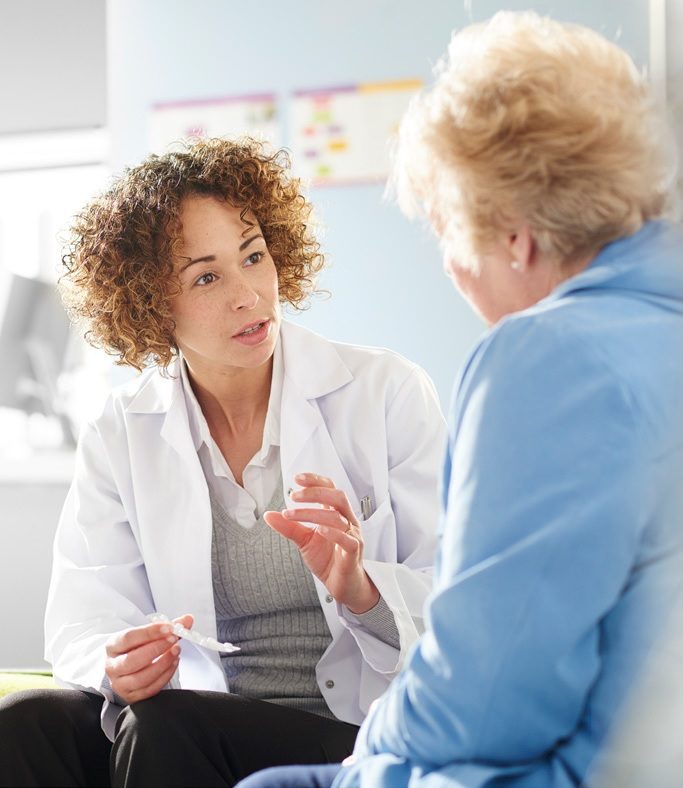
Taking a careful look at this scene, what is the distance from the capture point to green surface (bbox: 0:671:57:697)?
179cm

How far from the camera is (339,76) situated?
10.4 feet

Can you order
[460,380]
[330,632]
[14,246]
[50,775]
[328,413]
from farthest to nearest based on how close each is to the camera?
1. [14,246]
2. [328,413]
3. [330,632]
4. [50,775]
5. [460,380]

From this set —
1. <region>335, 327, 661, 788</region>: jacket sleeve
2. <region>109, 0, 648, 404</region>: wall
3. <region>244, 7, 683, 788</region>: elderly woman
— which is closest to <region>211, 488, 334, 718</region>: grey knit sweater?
<region>244, 7, 683, 788</region>: elderly woman

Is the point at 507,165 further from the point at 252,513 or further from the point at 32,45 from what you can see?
the point at 32,45

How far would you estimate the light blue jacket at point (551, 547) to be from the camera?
0.83 metres

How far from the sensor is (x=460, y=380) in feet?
3.06

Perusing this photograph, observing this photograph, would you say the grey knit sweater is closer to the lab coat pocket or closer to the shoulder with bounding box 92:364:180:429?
the lab coat pocket

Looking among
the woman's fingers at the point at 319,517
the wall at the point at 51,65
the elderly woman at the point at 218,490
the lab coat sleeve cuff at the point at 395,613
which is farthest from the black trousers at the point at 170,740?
the wall at the point at 51,65

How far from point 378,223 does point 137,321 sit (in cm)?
146

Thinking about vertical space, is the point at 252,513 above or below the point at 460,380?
below

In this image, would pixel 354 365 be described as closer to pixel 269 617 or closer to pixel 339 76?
pixel 269 617

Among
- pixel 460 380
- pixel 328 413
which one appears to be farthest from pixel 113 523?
pixel 460 380

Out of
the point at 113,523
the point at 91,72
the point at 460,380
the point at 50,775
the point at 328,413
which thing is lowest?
the point at 50,775

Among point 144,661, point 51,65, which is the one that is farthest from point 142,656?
point 51,65
